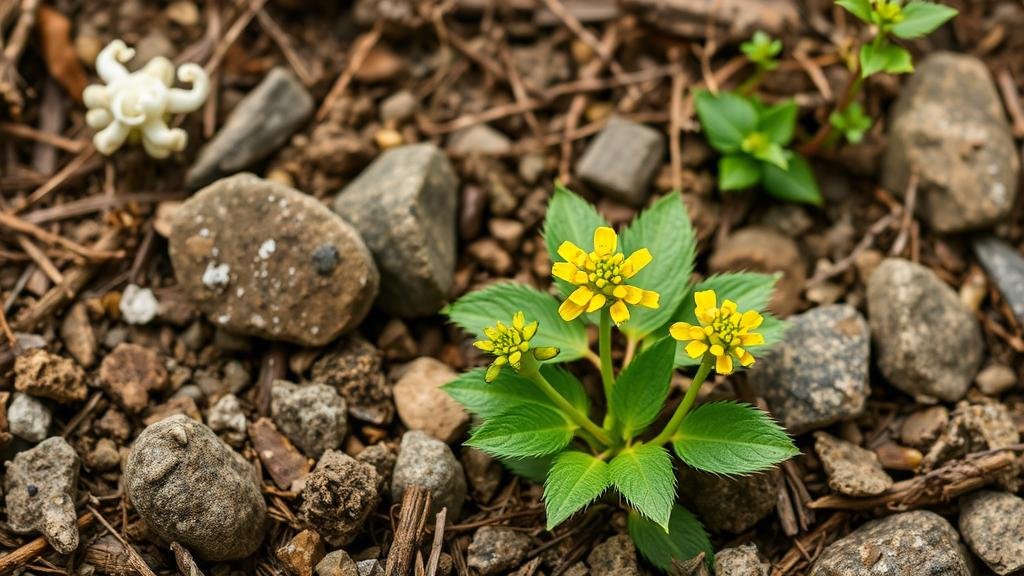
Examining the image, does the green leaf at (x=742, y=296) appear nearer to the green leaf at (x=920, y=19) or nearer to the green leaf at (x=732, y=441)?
the green leaf at (x=732, y=441)

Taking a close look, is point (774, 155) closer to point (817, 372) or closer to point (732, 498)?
point (817, 372)

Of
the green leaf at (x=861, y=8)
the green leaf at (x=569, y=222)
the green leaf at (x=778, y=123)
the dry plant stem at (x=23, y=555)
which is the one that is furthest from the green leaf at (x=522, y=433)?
the green leaf at (x=861, y=8)

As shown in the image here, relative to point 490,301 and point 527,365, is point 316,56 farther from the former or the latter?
point 527,365

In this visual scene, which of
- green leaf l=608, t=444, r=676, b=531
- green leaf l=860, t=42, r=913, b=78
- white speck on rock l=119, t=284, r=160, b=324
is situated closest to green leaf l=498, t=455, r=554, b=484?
green leaf l=608, t=444, r=676, b=531

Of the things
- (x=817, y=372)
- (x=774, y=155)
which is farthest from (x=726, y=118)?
(x=817, y=372)

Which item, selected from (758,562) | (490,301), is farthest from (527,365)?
(758,562)
